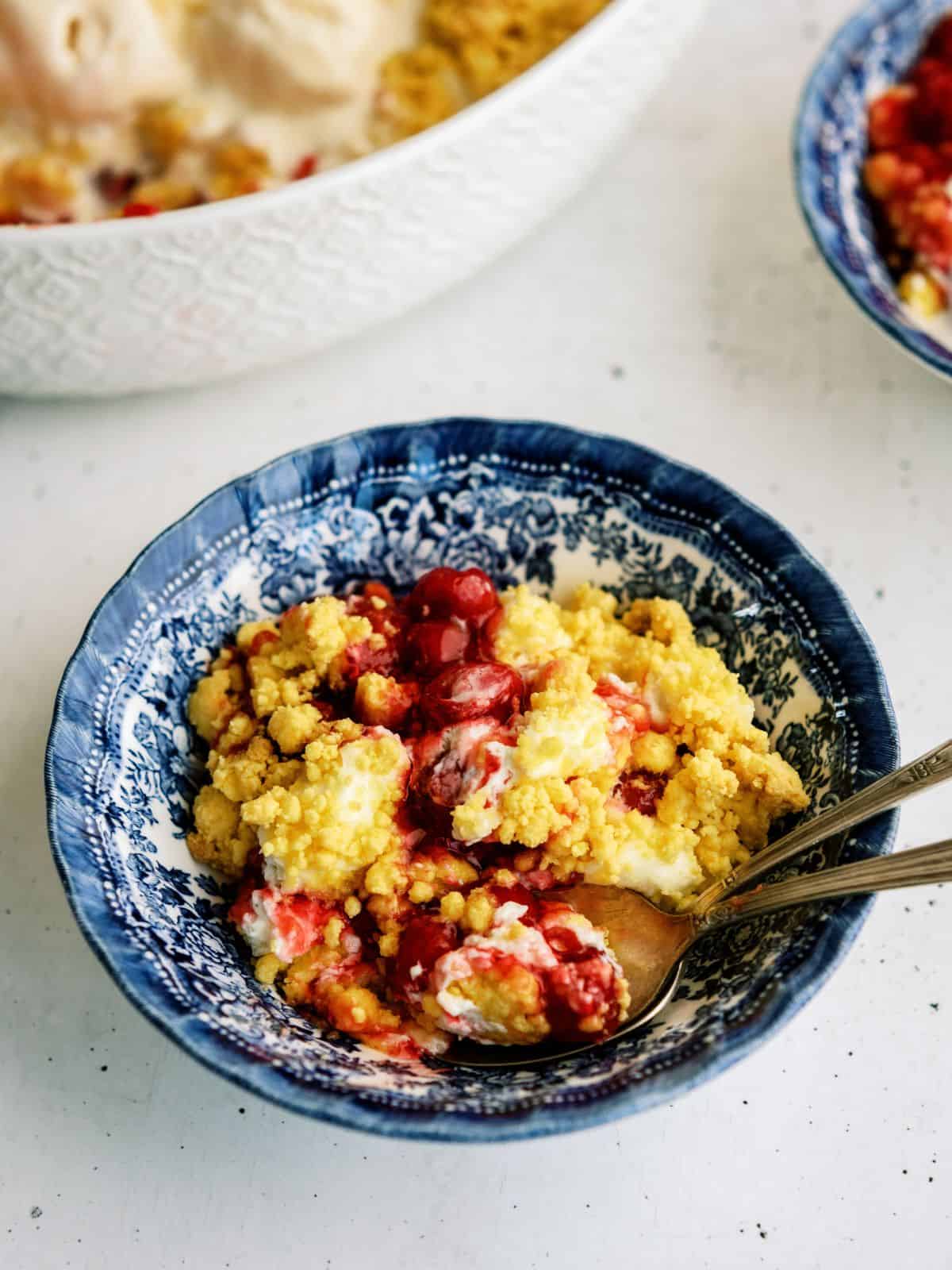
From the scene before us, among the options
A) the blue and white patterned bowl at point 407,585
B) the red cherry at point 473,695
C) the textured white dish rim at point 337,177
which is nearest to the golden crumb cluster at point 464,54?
the textured white dish rim at point 337,177

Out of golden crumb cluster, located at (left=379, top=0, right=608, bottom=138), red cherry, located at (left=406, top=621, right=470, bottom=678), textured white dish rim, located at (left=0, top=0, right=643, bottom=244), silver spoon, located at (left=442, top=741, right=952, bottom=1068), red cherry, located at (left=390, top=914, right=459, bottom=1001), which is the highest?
golden crumb cluster, located at (left=379, top=0, right=608, bottom=138)

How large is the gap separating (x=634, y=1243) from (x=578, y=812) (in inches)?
12.0

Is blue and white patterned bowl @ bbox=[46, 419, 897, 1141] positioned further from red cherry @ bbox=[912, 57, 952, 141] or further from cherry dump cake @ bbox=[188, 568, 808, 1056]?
red cherry @ bbox=[912, 57, 952, 141]

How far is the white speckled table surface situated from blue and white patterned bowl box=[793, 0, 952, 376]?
0.34 feet

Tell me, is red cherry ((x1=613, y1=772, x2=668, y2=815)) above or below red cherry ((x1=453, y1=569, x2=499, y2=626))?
below

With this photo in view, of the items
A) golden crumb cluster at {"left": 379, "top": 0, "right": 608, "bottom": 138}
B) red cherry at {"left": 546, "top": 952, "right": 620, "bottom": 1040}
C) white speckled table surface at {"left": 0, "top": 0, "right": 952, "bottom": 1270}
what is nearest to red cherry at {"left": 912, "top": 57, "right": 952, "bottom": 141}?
white speckled table surface at {"left": 0, "top": 0, "right": 952, "bottom": 1270}

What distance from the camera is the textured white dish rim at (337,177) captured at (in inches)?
40.1

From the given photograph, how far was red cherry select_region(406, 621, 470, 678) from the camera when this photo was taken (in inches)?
37.9

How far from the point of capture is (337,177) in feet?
3.47

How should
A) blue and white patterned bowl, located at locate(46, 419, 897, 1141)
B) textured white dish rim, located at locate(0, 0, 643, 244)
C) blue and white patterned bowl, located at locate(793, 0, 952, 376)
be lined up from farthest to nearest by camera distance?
blue and white patterned bowl, located at locate(793, 0, 952, 376) < textured white dish rim, located at locate(0, 0, 643, 244) < blue and white patterned bowl, located at locate(46, 419, 897, 1141)

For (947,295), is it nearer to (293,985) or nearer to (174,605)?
(174,605)

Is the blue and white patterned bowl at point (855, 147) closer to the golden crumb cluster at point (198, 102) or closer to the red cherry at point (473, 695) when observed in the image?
the golden crumb cluster at point (198, 102)

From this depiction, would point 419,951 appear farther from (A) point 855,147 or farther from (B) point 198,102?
(A) point 855,147

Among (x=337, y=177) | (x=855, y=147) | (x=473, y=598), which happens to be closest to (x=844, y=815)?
(x=473, y=598)
